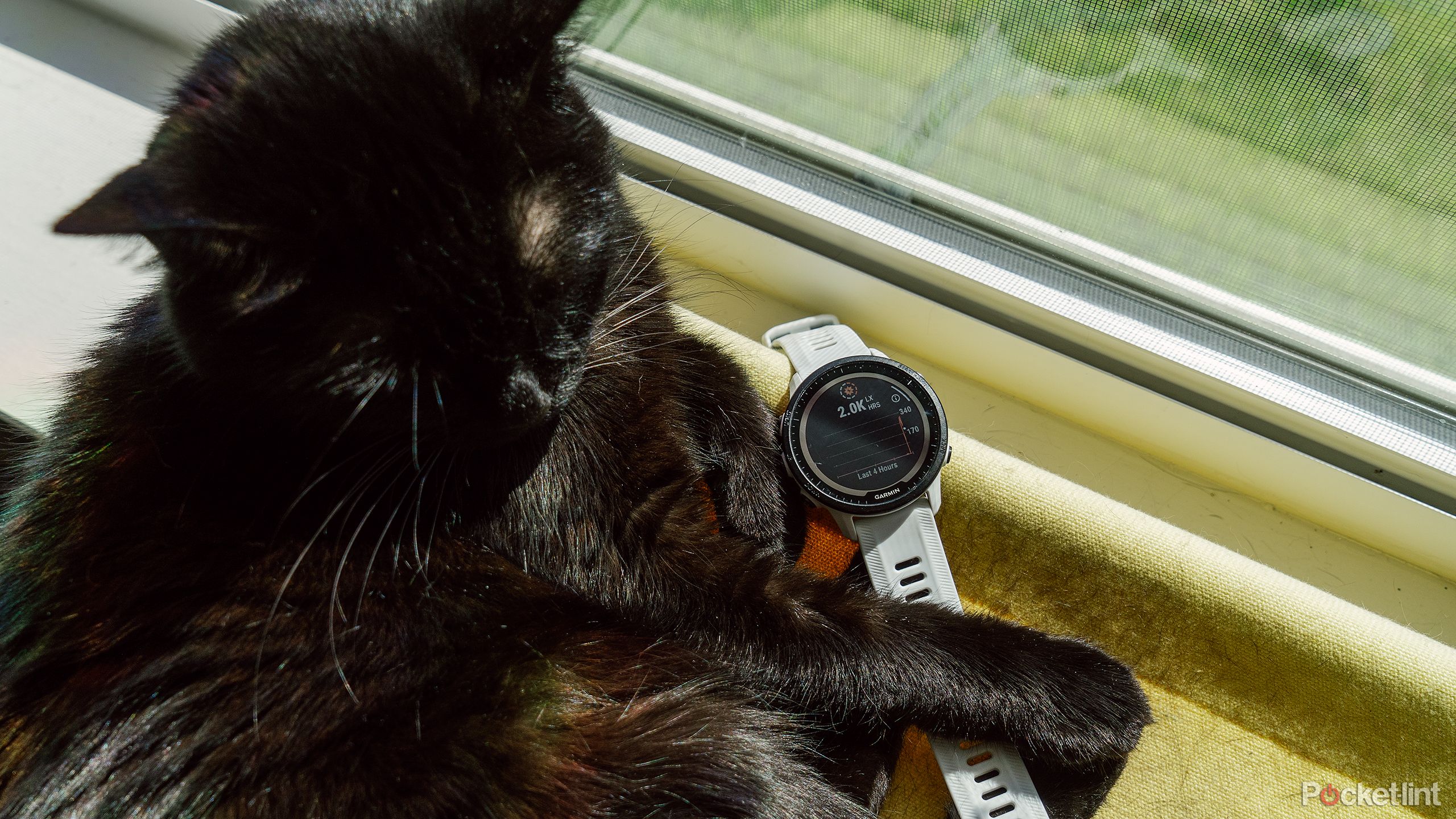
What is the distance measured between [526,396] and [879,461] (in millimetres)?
410

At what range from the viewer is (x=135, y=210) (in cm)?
56

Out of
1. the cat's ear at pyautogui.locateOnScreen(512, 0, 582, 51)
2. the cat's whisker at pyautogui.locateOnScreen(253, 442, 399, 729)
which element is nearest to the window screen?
the cat's ear at pyautogui.locateOnScreen(512, 0, 582, 51)

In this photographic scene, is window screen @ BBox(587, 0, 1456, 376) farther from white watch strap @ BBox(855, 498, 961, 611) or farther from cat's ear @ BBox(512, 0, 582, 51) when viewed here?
white watch strap @ BBox(855, 498, 961, 611)

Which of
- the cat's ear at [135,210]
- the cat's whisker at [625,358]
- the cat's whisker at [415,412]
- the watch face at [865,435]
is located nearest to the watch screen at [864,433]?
the watch face at [865,435]

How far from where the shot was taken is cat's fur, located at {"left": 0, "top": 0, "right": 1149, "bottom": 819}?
2.14ft

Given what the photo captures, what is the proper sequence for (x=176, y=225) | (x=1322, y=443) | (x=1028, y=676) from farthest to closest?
1. (x=1322, y=443)
2. (x=1028, y=676)
3. (x=176, y=225)

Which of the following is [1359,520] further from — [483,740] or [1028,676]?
[483,740]

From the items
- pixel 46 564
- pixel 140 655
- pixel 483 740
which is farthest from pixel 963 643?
pixel 46 564

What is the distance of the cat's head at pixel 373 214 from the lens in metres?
0.62

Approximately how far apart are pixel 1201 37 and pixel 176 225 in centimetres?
91

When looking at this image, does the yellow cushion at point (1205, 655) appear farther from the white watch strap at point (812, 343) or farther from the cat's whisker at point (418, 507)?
the cat's whisker at point (418, 507)

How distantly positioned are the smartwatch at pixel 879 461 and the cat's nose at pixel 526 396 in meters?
0.33

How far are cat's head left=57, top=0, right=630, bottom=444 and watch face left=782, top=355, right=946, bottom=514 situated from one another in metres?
0.33

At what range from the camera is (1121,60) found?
899 mm
